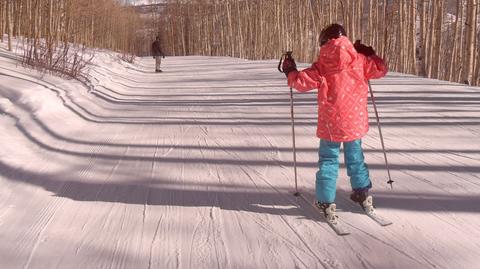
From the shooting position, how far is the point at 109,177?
4.64 metres

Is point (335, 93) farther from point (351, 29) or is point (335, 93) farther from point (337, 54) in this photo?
point (351, 29)

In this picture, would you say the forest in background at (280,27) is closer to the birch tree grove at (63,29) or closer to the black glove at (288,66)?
the birch tree grove at (63,29)

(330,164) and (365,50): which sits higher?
(365,50)

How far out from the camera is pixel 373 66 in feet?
11.1

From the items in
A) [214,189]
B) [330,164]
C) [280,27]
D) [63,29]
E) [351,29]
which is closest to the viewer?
[330,164]

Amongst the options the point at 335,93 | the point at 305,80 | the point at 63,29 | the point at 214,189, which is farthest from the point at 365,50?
the point at 63,29

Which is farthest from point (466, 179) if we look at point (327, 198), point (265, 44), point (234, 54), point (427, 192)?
point (234, 54)

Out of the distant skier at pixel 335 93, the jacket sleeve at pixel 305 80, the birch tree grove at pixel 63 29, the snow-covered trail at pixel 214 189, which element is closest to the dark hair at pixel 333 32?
the distant skier at pixel 335 93

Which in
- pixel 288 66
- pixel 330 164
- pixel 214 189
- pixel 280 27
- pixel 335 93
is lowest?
pixel 214 189

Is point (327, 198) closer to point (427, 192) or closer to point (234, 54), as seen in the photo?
point (427, 192)

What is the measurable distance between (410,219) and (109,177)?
9.88 feet

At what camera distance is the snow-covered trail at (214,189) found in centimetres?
282

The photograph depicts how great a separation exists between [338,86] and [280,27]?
29679 mm

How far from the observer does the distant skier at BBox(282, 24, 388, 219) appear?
3.21 metres
